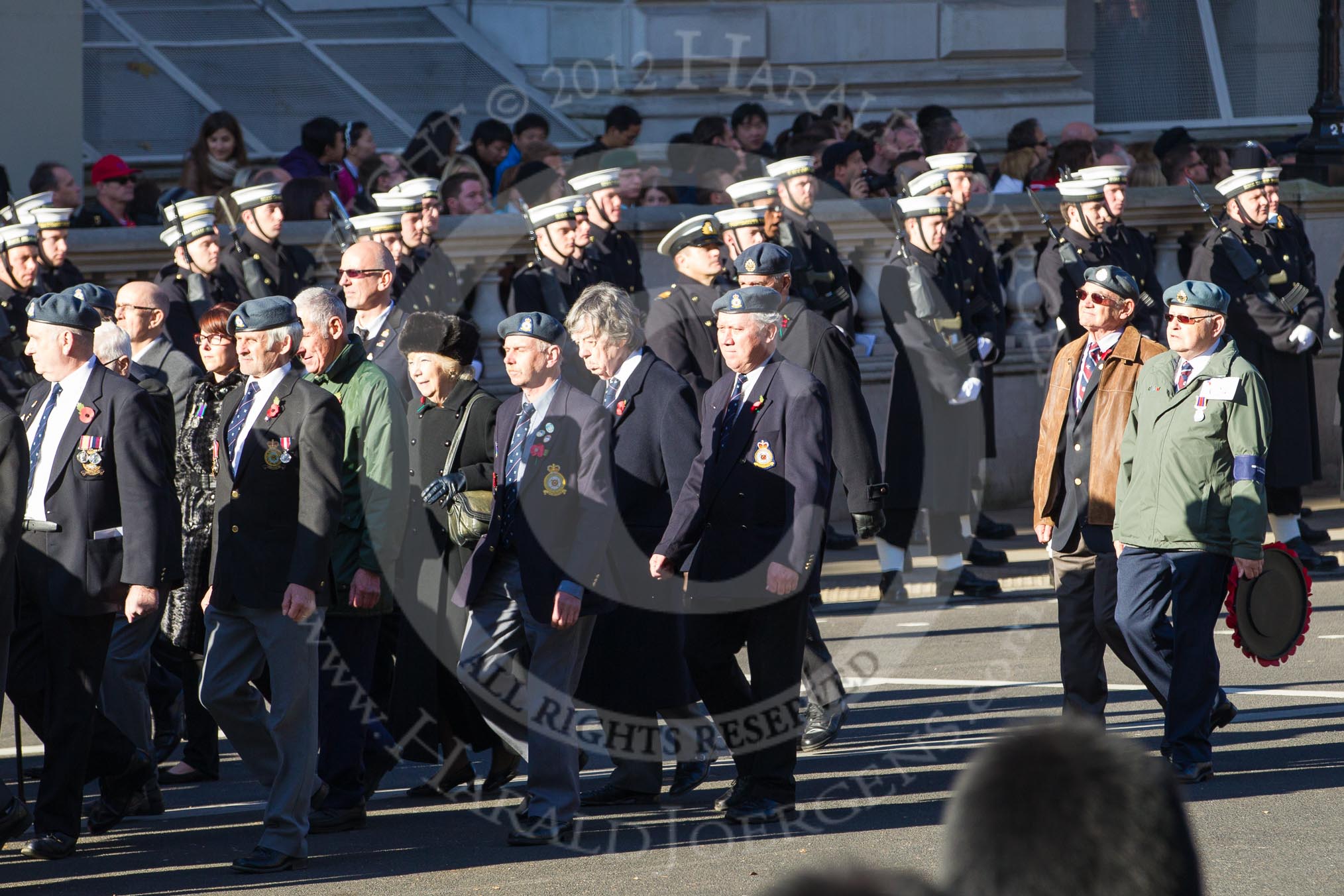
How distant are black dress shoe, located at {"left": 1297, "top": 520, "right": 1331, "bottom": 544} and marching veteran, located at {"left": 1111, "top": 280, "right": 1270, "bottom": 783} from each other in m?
5.74

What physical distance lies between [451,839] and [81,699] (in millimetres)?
1321

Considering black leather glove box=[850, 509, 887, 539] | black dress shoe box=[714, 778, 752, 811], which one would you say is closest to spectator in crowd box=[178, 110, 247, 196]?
black leather glove box=[850, 509, 887, 539]

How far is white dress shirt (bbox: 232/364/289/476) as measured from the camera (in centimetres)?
680

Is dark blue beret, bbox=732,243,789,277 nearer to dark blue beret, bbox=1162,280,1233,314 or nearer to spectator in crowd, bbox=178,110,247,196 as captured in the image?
dark blue beret, bbox=1162,280,1233,314

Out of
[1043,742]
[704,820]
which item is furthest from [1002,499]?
[1043,742]

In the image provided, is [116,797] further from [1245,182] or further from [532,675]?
[1245,182]

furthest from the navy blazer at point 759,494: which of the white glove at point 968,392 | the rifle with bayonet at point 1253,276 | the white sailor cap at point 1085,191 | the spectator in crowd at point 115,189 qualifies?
the rifle with bayonet at point 1253,276

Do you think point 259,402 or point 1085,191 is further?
point 1085,191

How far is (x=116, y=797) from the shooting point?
7258 mm

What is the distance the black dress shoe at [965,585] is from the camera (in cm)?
1202

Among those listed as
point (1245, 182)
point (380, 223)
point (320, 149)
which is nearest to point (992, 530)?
point (1245, 182)

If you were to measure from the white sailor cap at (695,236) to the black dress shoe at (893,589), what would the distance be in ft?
8.28

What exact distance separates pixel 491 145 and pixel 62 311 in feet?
26.5

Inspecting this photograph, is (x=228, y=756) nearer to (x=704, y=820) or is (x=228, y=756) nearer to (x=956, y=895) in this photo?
(x=704, y=820)
